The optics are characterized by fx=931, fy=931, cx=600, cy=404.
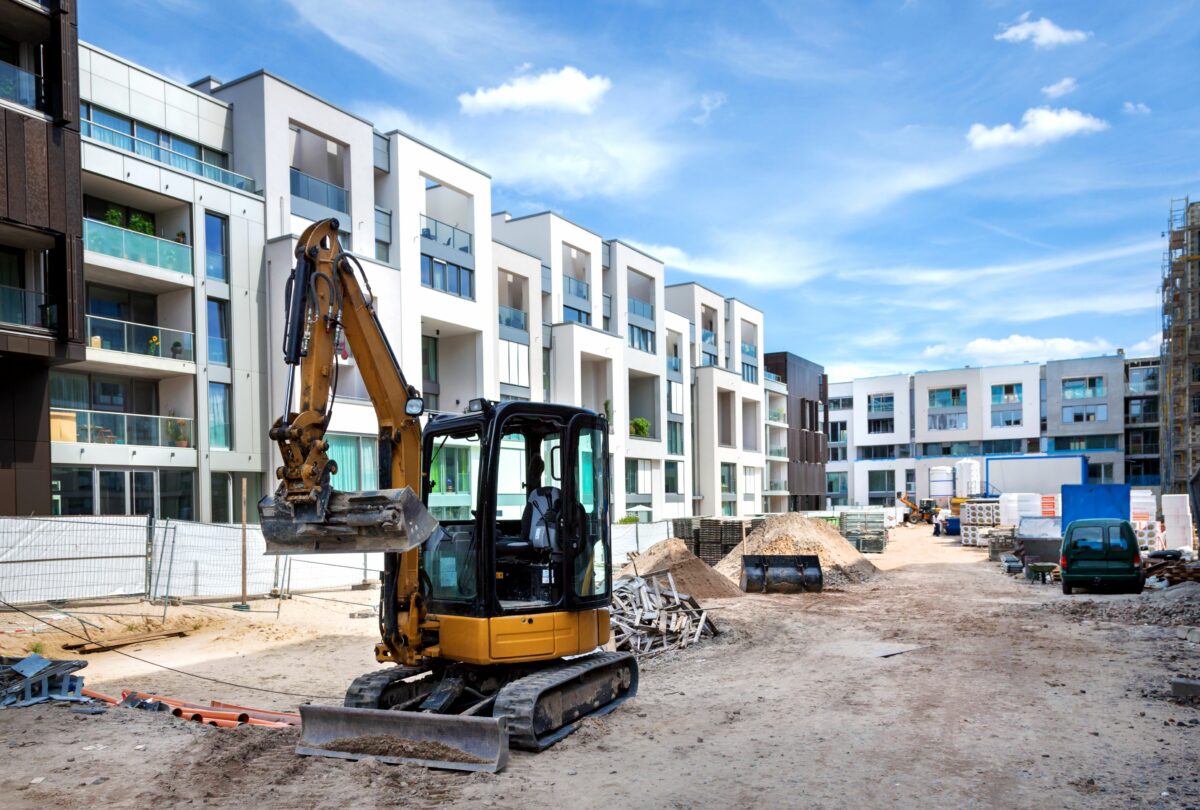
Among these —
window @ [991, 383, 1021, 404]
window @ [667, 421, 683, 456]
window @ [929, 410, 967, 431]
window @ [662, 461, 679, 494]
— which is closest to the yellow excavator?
window @ [662, 461, 679, 494]

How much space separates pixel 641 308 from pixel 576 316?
7.10 meters

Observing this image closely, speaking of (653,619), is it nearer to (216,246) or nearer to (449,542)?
(449,542)

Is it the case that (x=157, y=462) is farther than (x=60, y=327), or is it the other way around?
(x=157, y=462)

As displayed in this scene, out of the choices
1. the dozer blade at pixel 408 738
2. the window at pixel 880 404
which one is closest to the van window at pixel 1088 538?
the dozer blade at pixel 408 738

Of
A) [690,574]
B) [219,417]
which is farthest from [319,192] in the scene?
[690,574]

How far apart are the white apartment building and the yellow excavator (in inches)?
695

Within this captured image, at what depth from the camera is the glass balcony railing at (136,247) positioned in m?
23.3

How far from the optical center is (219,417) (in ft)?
85.4

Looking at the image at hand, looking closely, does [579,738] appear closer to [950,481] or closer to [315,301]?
[315,301]

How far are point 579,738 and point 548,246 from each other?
118ft

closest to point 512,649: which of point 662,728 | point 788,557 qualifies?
point 662,728

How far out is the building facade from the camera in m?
81.8

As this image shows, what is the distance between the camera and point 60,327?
21.3 m

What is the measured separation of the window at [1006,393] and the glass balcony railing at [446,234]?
225ft
